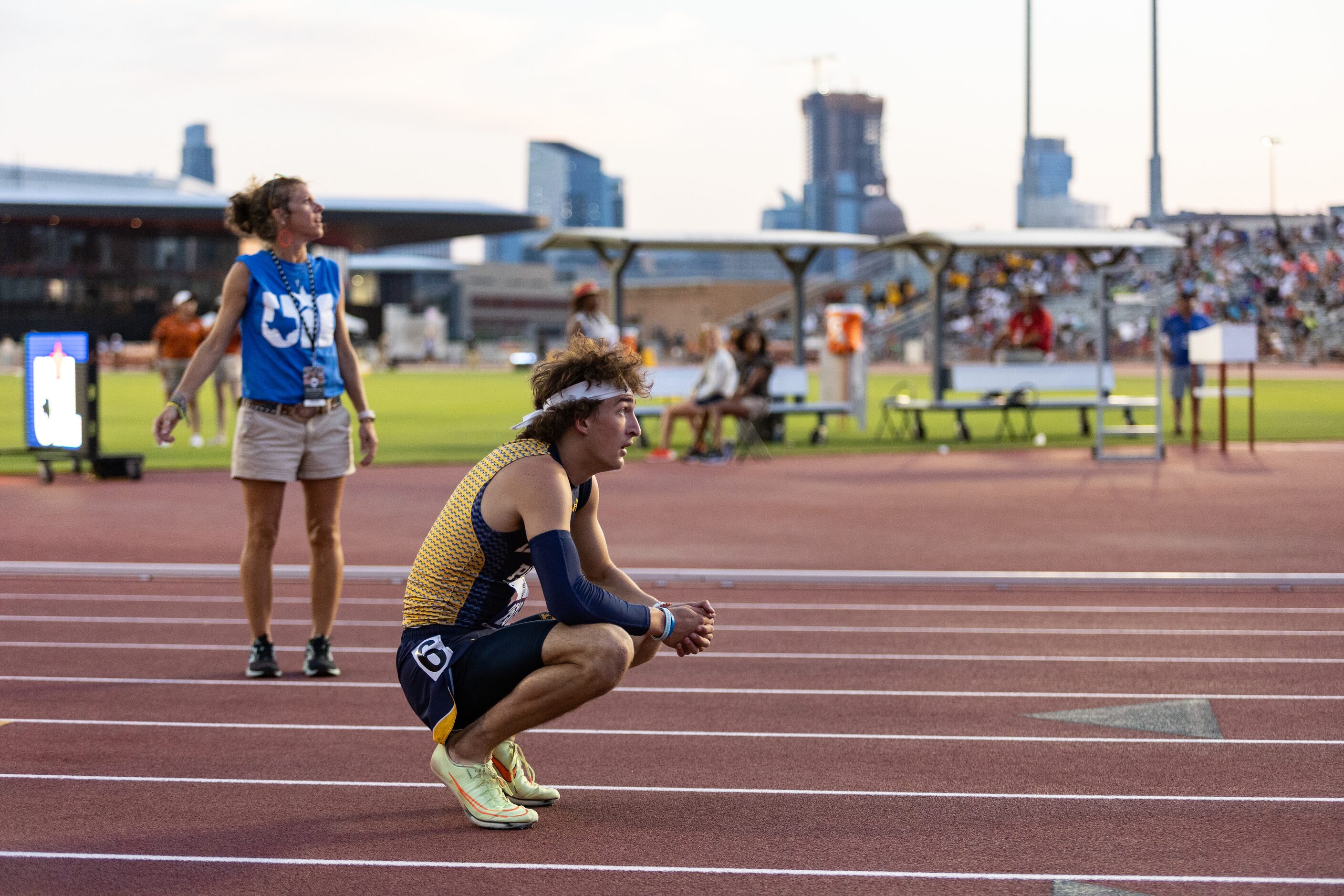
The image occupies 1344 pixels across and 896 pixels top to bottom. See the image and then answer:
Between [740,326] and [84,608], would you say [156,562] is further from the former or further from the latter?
[740,326]

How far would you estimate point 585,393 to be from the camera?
13.6 ft

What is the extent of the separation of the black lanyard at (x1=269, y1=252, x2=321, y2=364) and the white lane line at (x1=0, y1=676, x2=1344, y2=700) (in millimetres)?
1270

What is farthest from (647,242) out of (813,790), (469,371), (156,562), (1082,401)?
(469,371)

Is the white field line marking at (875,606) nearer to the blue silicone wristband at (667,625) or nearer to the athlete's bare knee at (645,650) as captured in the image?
the athlete's bare knee at (645,650)

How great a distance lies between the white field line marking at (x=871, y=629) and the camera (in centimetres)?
715

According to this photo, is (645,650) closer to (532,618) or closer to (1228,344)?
(532,618)

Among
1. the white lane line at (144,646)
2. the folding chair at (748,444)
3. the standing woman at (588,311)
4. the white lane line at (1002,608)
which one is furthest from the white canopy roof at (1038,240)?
the white lane line at (144,646)

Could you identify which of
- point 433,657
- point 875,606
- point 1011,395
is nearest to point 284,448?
point 433,657

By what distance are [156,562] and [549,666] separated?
20.4ft

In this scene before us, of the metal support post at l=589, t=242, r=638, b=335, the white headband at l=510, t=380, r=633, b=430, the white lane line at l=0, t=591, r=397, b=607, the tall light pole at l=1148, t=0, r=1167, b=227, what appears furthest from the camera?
the tall light pole at l=1148, t=0, r=1167, b=227

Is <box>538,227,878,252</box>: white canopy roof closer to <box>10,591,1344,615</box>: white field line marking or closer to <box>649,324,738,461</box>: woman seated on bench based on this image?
<box>649,324,738,461</box>: woman seated on bench

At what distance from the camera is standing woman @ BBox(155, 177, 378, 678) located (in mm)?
6020

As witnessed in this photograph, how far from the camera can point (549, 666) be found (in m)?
4.16

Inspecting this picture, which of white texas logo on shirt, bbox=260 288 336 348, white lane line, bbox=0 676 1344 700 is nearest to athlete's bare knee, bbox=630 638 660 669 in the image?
white lane line, bbox=0 676 1344 700
